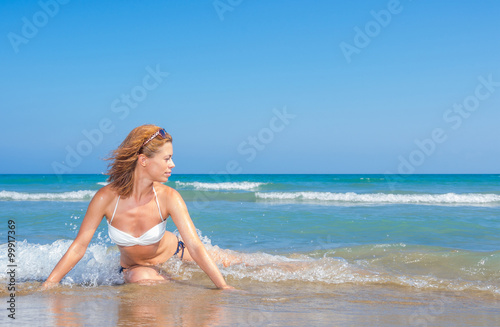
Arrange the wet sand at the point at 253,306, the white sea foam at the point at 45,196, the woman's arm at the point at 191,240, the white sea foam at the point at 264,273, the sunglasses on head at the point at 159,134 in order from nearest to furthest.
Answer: the wet sand at the point at 253,306
the sunglasses on head at the point at 159,134
the woman's arm at the point at 191,240
the white sea foam at the point at 264,273
the white sea foam at the point at 45,196

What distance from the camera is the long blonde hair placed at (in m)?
4.23

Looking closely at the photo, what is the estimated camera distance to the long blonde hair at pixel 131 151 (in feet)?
13.9

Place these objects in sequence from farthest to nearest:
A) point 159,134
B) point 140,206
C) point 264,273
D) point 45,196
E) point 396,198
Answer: point 45,196
point 396,198
point 264,273
point 140,206
point 159,134

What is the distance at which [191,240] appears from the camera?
4.45m

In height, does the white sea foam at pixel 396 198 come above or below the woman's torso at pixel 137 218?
below

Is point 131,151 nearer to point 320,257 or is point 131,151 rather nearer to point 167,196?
point 167,196

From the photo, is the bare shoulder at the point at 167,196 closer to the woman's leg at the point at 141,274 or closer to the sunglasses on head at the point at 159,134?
the sunglasses on head at the point at 159,134

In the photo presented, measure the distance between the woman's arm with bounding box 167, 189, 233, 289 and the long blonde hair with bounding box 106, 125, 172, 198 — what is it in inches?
18.9

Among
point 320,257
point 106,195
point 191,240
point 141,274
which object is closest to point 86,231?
point 106,195

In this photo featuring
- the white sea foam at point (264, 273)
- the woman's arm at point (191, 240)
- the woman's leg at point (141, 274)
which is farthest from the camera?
the white sea foam at point (264, 273)

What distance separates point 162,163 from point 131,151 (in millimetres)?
327

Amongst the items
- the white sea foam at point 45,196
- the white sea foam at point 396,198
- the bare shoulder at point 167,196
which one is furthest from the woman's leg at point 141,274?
the white sea foam at point 45,196

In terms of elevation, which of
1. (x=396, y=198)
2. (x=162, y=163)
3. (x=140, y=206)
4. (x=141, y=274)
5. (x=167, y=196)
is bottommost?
(x=396, y=198)

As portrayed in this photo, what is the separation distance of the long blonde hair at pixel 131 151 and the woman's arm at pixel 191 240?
0.48 m
